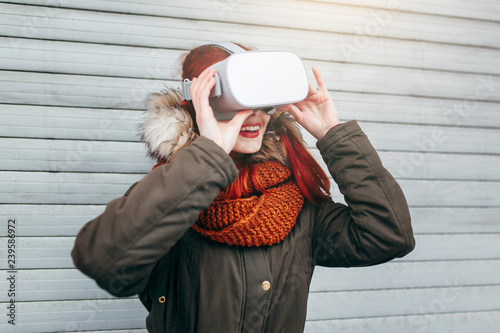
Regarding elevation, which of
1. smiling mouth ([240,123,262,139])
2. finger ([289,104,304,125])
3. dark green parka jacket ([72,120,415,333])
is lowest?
dark green parka jacket ([72,120,415,333])

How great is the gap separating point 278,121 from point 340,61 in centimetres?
111

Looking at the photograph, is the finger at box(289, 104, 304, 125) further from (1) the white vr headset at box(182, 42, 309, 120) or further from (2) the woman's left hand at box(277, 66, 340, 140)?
(1) the white vr headset at box(182, 42, 309, 120)

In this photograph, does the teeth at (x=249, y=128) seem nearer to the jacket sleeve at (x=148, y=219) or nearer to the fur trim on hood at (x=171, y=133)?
the fur trim on hood at (x=171, y=133)

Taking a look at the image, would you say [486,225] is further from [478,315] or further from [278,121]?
[278,121]

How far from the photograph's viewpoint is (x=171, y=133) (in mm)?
1248

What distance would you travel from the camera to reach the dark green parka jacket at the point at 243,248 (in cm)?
102

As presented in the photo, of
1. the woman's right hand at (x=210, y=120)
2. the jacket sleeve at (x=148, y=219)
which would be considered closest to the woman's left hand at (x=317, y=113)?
the woman's right hand at (x=210, y=120)

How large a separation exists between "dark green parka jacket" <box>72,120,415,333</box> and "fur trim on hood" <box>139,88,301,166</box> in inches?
7.1

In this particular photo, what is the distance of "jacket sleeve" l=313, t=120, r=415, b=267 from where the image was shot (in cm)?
125

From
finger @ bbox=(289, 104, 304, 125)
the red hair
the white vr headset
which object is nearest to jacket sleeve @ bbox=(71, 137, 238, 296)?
the white vr headset

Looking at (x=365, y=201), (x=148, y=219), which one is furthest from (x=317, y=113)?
(x=148, y=219)

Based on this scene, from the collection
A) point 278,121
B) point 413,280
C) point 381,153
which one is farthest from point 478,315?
point 278,121

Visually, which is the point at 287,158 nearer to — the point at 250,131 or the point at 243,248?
the point at 250,131

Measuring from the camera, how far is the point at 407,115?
8.18 feet
